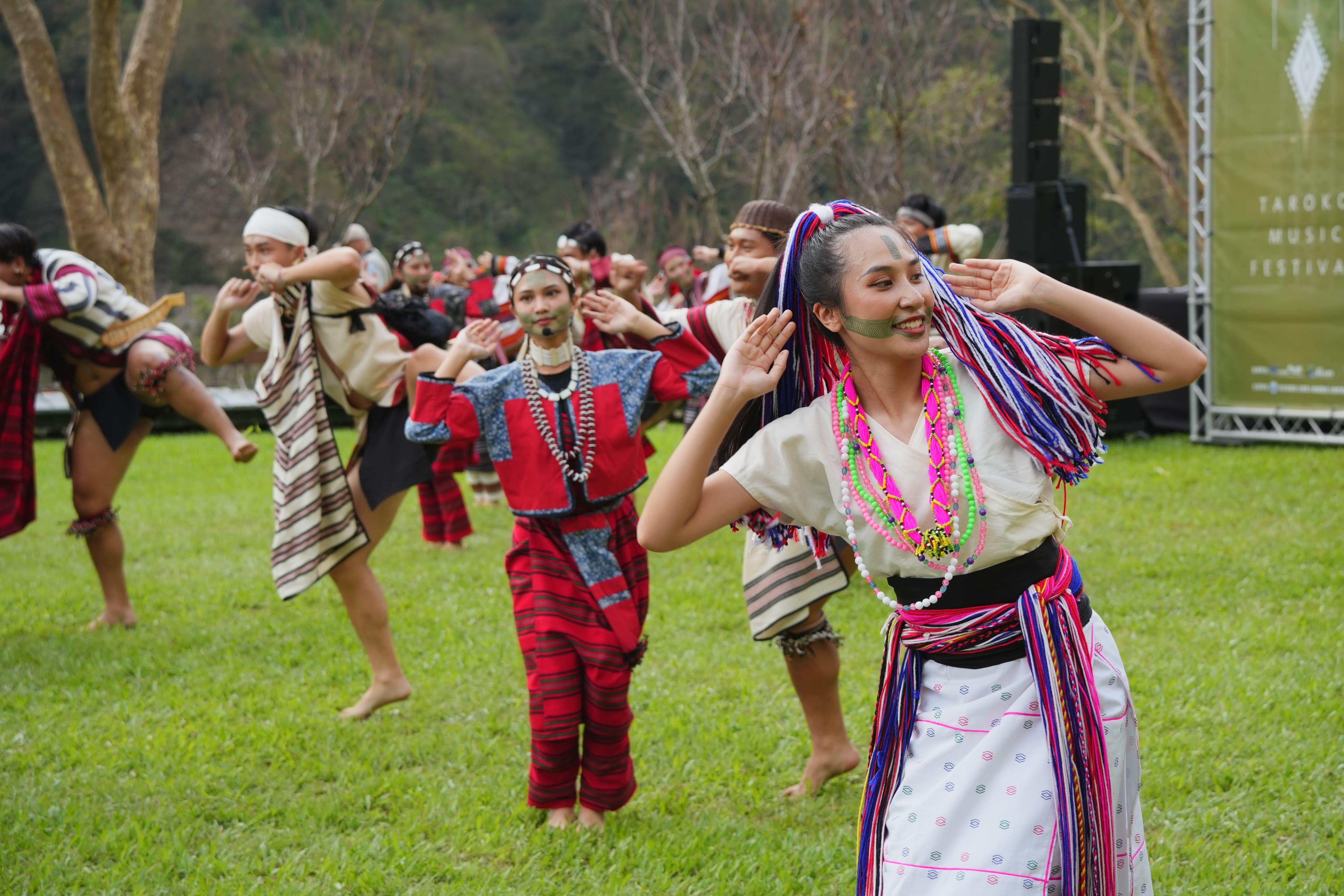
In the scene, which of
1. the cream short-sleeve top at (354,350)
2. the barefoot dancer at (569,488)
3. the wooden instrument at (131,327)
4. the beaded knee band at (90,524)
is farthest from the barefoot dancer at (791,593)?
the beaded knee band at (90,524)

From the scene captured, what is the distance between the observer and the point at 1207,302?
10.7 meters

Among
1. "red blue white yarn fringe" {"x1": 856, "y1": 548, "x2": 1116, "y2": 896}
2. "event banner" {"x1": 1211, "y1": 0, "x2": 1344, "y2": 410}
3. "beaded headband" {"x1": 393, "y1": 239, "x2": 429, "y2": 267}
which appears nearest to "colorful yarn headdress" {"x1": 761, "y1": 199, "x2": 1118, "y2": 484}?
"red blue white yarn fringe" {"x1": 856, "y1": 548, "x2": 1116, "y2": 896}

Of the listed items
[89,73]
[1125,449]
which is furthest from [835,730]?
[89,73]

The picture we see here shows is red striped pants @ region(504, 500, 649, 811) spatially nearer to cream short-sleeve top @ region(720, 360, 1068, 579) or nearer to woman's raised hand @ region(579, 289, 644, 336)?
woman's raised hand @ region(579, 289, 644, 336)

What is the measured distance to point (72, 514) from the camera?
10.6 metres

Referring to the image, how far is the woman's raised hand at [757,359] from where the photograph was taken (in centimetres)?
240

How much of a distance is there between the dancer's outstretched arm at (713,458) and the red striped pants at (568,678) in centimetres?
155

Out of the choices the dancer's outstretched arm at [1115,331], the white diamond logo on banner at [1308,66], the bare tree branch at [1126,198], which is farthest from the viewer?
the bare tree branch at [1126,198]

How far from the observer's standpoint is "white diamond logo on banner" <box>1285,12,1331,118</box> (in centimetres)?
981

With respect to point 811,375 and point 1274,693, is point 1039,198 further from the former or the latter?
point 811,375

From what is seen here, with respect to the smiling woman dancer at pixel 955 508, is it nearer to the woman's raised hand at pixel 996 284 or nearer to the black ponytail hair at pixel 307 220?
the woman's raised hand at pixel 996 284

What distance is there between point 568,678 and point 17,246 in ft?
13.2

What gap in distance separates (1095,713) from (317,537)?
11.5ft

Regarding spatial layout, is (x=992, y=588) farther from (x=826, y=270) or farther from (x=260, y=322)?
(x=260, y=322)
